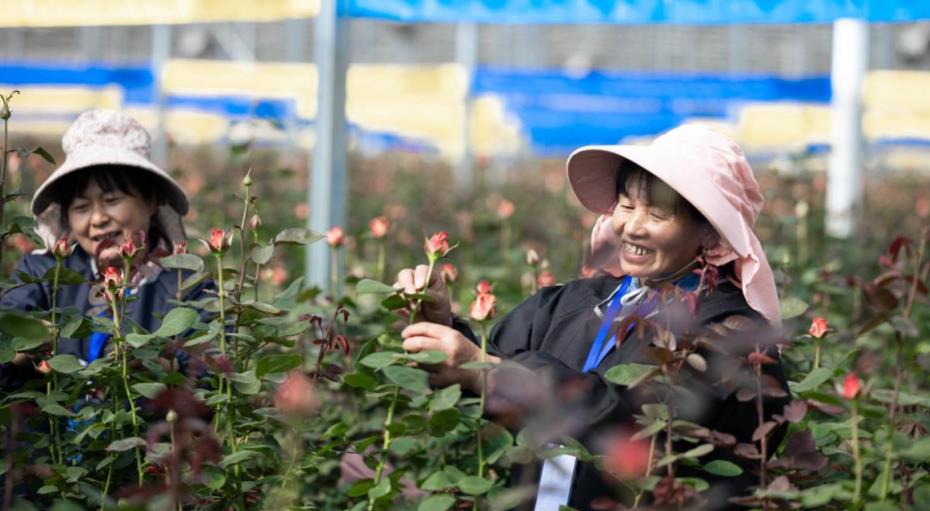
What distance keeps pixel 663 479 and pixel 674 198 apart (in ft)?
2.27

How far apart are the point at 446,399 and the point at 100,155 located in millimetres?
1333

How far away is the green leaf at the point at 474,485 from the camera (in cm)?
175

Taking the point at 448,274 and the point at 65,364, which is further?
the point at 448,274

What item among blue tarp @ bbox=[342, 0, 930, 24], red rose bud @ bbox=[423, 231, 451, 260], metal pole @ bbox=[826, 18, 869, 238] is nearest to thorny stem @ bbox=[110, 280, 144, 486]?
red rose bud @ bbox=[423, 231, 451, 260]

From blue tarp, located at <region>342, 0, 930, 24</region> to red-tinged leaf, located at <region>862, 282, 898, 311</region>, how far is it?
218cm

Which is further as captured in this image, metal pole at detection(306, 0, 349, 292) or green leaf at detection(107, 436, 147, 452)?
metal pole at detection(306, 0, 349, 292)

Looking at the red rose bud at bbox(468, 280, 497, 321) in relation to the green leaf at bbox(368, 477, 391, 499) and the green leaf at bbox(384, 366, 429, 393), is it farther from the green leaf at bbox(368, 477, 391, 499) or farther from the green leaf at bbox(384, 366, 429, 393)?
the green leaf at bbox(368, 477, 391, 499)

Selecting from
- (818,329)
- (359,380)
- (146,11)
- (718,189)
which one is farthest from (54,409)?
(146,11)

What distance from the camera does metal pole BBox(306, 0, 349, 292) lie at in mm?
3484

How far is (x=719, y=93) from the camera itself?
10.1 metres

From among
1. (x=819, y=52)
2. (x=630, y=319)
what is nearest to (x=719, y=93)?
(x=630, y=319)

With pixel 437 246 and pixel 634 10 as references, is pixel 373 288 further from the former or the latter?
pixel 634 10

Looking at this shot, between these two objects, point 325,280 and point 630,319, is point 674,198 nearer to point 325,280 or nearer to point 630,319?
point 630,319

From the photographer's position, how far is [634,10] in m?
3.71
